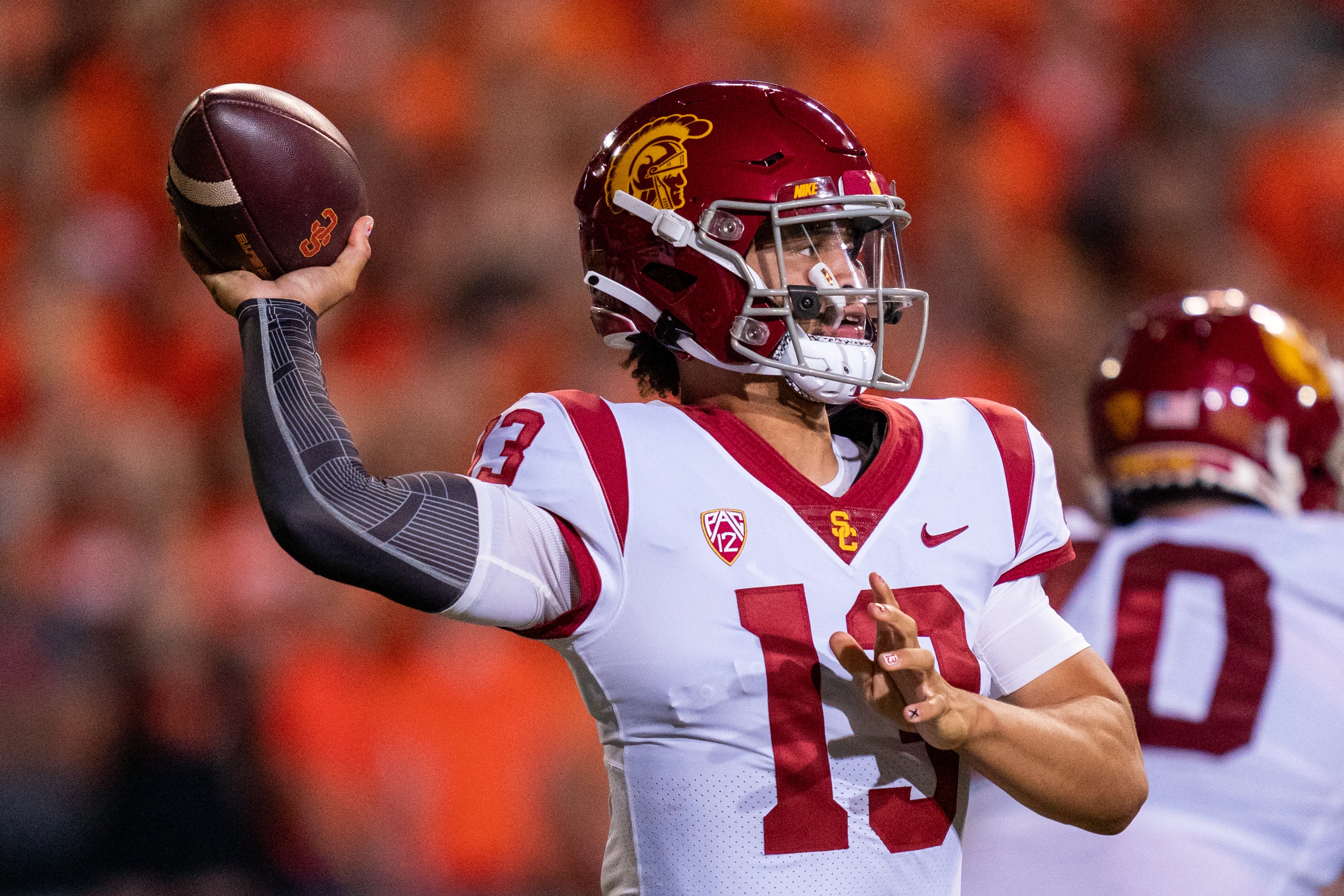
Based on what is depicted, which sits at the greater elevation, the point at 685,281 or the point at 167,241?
the point at 685,281

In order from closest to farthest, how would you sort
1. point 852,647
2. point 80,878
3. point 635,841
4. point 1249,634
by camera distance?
point 852,647, point 635,841, point 1249,634, point 80,878

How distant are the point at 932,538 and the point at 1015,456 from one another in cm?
16

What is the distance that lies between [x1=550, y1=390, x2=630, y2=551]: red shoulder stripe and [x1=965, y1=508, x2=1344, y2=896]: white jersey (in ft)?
2.92

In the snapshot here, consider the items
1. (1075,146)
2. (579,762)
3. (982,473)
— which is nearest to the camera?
Result: (982,473)

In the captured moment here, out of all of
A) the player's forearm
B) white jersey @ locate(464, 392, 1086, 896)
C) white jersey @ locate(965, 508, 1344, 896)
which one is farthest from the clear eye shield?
white jersey @ locate(965, 508, 1344, 896)

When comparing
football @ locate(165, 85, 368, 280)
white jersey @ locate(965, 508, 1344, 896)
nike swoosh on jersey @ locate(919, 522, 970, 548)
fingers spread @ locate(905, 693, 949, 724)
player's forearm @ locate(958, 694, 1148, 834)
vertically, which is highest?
football @ locate(165, 85, 368, 280)

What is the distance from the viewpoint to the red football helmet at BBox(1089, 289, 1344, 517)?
1907 millimetres

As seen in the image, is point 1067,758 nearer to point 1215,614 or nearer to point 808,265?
point 808,265

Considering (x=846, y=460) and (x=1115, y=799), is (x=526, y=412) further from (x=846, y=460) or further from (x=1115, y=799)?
(x=1115, y=799)

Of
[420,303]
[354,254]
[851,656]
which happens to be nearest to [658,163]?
[354,254]

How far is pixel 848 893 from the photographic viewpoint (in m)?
1.11

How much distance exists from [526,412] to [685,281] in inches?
8.9

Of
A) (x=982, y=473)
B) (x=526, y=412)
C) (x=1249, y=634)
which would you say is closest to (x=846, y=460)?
(x=982, y=473)

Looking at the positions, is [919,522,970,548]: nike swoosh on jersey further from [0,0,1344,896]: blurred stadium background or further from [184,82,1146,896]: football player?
[0,0,1344,896]: blurred stadium background
